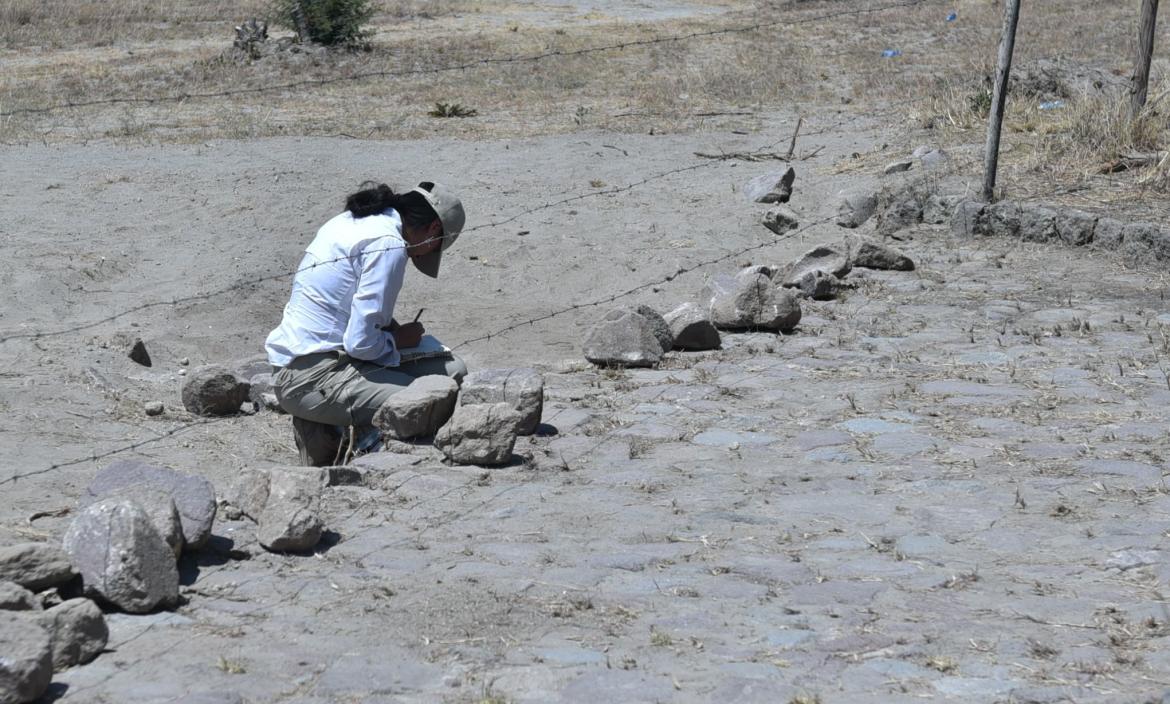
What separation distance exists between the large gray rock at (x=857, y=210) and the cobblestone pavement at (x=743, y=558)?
12.6 ft

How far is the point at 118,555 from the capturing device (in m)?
3.82

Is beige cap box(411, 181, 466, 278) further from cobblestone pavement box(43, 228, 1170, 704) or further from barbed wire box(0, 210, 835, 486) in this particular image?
barbed wire box(0, 210, 835, 486)

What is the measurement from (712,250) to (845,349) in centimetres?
292

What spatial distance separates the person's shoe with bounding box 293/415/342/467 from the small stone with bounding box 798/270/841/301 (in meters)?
3.69

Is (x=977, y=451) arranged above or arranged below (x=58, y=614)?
below

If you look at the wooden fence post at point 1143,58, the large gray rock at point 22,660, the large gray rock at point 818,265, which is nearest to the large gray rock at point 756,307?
the large gray rock at point 818,265

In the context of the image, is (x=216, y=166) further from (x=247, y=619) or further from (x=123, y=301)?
(x=247, y=619)

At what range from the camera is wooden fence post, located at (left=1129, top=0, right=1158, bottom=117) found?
35.9 feet

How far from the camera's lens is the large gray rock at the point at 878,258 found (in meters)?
9.59

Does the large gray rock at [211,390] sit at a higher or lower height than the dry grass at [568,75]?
lower

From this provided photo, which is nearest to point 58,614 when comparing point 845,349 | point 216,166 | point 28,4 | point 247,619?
point 247,619

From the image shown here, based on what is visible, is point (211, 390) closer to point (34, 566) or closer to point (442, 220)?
point (442, 220)

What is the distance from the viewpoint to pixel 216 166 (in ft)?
42.8

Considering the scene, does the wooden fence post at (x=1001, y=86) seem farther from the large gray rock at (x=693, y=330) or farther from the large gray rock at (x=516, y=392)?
the large gray rock at (x=516, y=392)
